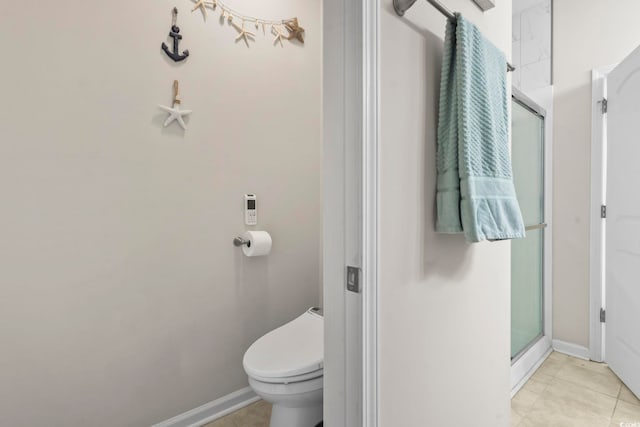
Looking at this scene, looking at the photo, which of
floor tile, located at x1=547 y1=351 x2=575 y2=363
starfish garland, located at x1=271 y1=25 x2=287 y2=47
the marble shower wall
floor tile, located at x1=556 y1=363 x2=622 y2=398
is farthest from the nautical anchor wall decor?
floor tile, located at x1=547 y1=351 x2=575 y2=363

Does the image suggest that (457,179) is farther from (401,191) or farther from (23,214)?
(23,214)

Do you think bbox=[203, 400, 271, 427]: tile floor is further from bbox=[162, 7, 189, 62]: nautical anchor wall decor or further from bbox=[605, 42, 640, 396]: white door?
bbox=[605, 42, 640, 396]: white door

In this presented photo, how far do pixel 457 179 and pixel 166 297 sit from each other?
135 centimetres

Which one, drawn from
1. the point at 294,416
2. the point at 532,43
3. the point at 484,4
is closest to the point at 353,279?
the point at 294,416

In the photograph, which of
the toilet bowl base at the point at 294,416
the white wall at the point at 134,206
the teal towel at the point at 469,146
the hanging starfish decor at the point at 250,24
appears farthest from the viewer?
the hanging starfish decor at the point at 250,24

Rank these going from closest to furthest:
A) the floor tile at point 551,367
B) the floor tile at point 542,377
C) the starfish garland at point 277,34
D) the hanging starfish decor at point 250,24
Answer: the hanging starfish decor at point 250,24 < the starfish garland at point 277,34 < the floor tile at point 542,377 < the floor tile at point 551,367

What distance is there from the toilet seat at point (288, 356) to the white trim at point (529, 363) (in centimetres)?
121

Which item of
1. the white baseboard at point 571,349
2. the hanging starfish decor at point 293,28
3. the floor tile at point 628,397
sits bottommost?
the floor tile at point 628,397

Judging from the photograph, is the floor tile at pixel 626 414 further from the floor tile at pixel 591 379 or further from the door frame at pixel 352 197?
the door frame at pixel 352 197

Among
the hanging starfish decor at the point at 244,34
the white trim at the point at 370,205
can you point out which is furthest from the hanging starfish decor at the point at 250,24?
the white trim at the point at 370,205

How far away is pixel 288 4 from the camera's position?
1.92m

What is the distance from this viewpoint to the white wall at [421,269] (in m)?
0.85

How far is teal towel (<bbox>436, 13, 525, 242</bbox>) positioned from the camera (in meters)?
0.91

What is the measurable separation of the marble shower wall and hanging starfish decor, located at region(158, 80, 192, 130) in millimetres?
2306
